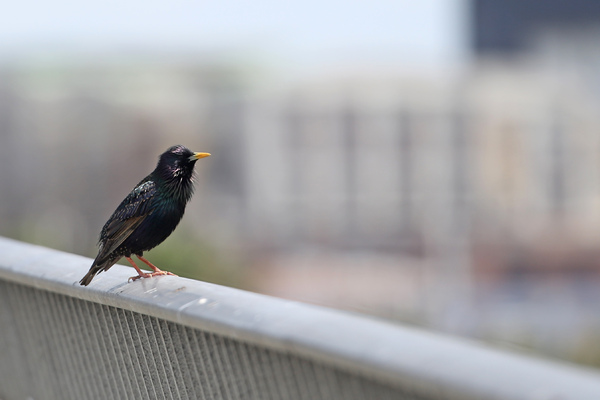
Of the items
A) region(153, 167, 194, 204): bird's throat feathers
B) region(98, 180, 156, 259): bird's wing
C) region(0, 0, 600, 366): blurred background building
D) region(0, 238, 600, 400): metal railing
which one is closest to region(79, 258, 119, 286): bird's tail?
region(0, 238, 600, 400): metal railing

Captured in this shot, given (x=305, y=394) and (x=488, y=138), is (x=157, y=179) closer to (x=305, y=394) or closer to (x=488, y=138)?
(x=305, y=394)

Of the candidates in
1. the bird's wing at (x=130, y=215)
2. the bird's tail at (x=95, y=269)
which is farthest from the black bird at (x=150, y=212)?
the bird's tail at (x=95, y=269)

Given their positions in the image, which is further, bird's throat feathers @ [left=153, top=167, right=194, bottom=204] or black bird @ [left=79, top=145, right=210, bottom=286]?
bird's throat feathers @ [left=153, top=167, right=194, bottom=204]

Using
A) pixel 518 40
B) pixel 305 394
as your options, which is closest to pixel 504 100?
pixel 518 40

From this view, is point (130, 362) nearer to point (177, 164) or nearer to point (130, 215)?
point (130, 215)

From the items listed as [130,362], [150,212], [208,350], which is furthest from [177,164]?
[208,350]

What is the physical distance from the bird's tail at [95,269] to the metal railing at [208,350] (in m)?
0.03

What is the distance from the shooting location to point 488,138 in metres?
30.6

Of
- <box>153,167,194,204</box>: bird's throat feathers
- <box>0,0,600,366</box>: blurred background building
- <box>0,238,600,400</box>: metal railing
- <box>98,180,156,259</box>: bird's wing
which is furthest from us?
<box>0,0,600,366</box>: blurred background building

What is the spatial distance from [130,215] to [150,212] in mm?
80

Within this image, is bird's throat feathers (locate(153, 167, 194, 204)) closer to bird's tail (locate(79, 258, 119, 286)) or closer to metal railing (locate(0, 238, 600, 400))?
bird's tail (locate(79, 258, 119, 286))

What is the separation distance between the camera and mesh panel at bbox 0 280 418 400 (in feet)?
7.59

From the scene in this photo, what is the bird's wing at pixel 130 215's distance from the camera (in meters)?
4.25

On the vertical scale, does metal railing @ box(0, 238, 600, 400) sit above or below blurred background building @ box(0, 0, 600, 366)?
above
